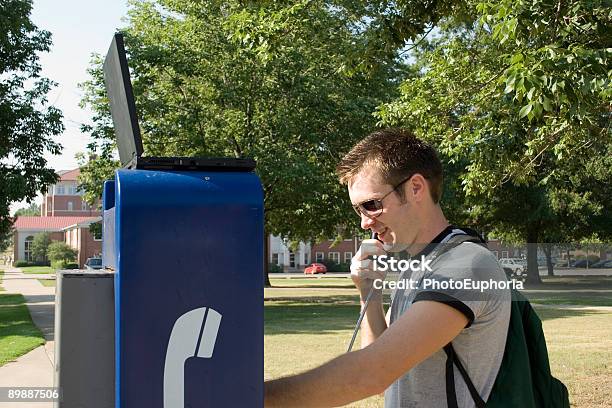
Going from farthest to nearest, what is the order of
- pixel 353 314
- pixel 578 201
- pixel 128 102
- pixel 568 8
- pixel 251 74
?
pixel 578 201 → pixel 251 74 → pixel 353 314 → pixel 568 8 → pixel 128 102

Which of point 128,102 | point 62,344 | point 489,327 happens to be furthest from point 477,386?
point 128,102

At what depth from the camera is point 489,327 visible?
179 cm

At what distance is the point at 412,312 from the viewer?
5.74ft

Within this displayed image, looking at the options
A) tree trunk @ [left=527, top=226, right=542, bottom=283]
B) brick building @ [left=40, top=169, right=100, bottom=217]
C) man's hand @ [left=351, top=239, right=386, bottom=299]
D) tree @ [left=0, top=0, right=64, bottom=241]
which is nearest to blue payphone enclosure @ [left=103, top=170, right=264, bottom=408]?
man's hand @ [left=351, top=239, right=386, bottom=299]

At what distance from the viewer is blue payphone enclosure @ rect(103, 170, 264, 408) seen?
1715 millimetres

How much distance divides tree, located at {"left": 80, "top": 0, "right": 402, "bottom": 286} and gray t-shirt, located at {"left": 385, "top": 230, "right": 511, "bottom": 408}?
22104 mm

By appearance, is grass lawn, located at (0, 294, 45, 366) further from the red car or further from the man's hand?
the red car

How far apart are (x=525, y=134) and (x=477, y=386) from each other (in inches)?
355

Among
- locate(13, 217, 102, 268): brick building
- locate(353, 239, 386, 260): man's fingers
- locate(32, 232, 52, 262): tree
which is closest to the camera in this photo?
locate(353, 239, 386, 260): man's fingers

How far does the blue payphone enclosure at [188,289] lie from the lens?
5.63 ft

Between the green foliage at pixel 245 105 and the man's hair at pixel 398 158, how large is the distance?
21950 millimetres

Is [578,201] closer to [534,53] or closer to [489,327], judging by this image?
[534,53]

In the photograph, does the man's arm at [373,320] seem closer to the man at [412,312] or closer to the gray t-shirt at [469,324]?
the man at [412,312]

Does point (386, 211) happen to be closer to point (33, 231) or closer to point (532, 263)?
point (532, 263)
